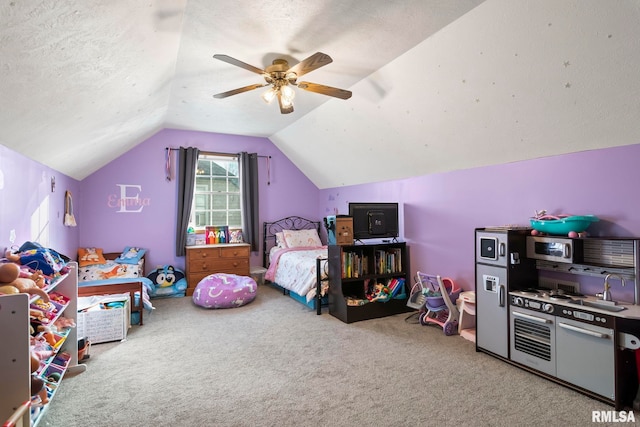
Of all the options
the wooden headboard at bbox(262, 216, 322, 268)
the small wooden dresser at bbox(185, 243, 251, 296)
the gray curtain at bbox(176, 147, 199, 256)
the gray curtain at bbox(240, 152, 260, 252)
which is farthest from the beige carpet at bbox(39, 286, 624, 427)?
the wooden headboard at bbox(262, 216, 322, 268)

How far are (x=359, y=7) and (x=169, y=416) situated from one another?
291cm

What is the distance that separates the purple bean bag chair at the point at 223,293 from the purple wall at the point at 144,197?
4.07 ft

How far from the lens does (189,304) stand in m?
4.85

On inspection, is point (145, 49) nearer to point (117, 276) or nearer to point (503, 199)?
point (503, 199)

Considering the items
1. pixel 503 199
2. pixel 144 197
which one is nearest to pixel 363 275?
pixel 503 199

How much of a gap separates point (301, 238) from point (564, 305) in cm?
424

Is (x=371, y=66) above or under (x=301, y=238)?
above

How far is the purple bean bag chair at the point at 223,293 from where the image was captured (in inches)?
180

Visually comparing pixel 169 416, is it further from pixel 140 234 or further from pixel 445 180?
pixel 140 234

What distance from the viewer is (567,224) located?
8.91 feet

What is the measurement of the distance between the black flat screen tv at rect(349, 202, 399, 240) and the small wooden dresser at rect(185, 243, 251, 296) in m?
2.31

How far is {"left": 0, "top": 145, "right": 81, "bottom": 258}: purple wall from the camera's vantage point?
2437 millimetres
